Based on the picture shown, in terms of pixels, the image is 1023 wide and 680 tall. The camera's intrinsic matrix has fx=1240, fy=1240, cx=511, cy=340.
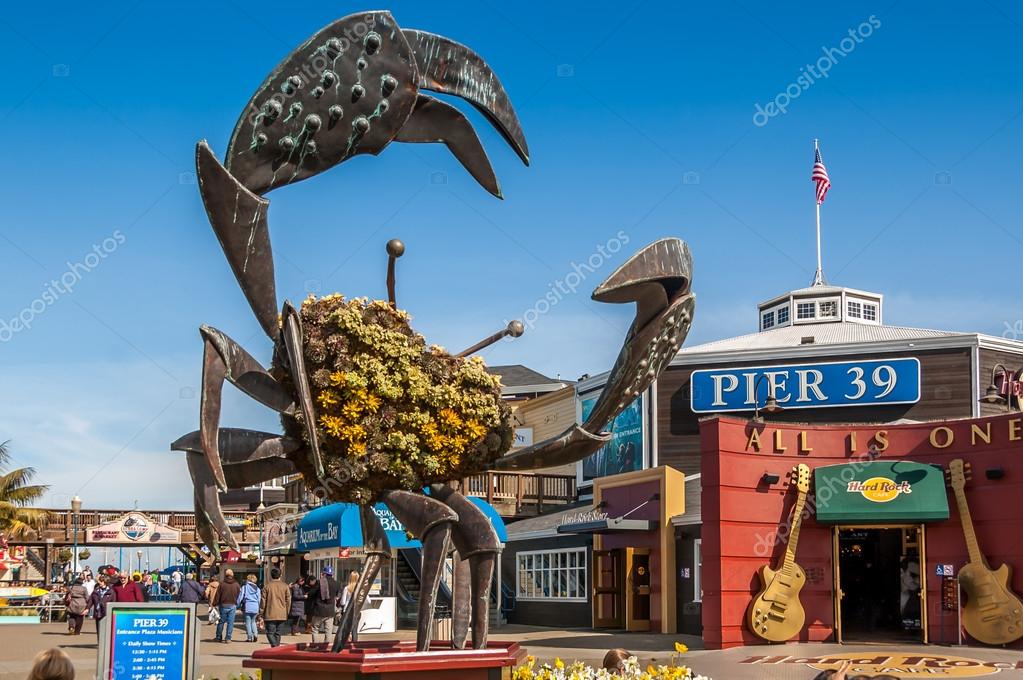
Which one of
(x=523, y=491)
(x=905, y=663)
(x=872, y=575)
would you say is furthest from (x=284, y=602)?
(x=523, y=491)

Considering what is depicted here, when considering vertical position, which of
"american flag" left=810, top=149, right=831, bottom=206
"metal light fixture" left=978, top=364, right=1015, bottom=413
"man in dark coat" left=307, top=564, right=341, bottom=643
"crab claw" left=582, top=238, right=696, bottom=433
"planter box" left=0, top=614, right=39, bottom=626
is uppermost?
"american flag" left=810, top=149, right=831, bottom=206

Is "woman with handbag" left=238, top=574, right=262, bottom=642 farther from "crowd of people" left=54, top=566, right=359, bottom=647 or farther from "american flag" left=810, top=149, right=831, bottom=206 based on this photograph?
"american flag" left=810, top=149, right=831, bottom=206

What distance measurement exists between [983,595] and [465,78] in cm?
1554

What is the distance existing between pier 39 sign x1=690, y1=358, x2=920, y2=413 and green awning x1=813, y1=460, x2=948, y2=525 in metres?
5.88

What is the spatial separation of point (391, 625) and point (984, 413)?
Answer: 1413 centimetres

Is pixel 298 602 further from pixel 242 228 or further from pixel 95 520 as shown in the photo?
pixel 95 520

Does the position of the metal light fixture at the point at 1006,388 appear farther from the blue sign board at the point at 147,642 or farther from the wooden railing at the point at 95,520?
the wooden railing at the point at 95,520

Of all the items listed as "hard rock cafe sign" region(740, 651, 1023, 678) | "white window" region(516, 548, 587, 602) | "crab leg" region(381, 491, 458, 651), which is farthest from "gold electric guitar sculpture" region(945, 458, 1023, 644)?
"crab leg" region(381, 491, 458, 651)

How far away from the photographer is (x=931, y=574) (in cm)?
2239

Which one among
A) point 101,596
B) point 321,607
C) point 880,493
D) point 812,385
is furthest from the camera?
point 812,385

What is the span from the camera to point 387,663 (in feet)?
32.0

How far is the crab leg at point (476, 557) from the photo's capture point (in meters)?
10.6

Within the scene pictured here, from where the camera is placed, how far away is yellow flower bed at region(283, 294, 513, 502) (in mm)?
10328

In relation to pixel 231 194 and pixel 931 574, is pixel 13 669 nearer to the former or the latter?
pixel 231 194
